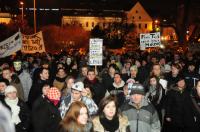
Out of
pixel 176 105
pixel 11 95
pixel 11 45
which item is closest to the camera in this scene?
pixel 11 95

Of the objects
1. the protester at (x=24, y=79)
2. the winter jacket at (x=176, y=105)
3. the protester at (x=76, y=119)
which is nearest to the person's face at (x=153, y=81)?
the winter jacket at (x=176, y=105)

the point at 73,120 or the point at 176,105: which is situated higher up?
the point at 73,120

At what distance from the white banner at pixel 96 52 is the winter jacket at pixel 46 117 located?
6606mm

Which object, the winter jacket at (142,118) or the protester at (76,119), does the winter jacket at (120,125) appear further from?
the winter jacket at (142,118)

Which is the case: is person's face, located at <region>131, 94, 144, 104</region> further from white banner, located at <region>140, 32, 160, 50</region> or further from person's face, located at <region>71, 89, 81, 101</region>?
white banner, located at <region>140, 32, 160, 50</region>

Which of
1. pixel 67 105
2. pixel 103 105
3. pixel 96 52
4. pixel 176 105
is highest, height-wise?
pixel 96 52

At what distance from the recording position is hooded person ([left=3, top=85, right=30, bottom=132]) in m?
6.98

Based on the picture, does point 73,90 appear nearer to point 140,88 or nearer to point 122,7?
point 140,88

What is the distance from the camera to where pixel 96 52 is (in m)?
13.5

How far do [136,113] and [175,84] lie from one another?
11.2 feet

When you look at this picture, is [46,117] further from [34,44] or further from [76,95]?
[34,44]

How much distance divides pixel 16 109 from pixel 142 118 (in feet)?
7.63

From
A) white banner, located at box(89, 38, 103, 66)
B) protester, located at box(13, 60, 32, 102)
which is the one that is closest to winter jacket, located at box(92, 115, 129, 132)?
protester, located at box(13, 60, 32, 102)

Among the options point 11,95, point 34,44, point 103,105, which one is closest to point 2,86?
point 11,95
